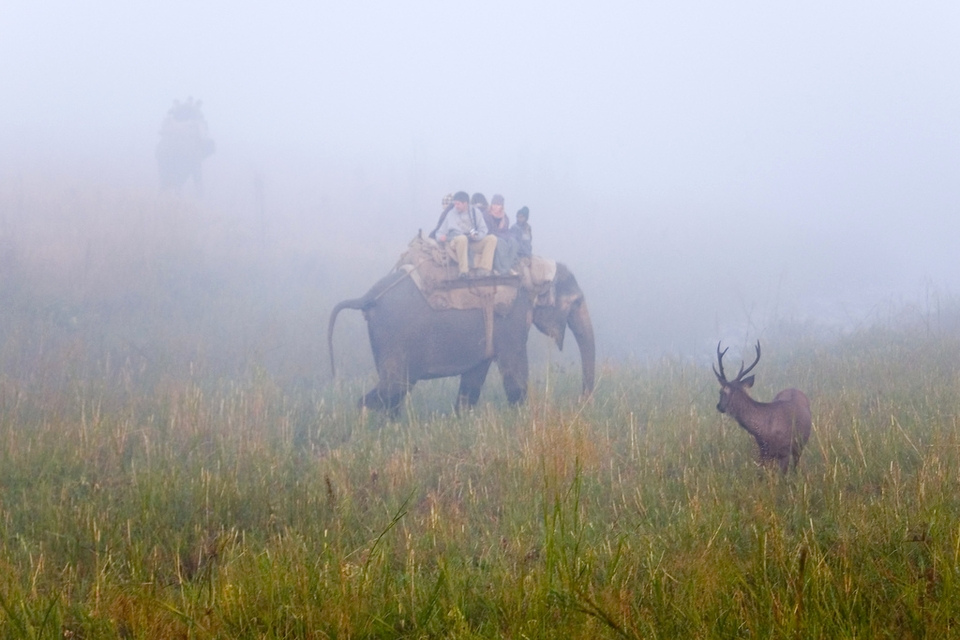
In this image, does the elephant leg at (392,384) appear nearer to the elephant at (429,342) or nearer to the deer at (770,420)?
the elephant at (429,342)

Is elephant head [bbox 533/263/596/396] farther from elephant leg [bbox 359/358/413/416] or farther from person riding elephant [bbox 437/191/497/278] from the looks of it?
elephant leg [bbox 359/358/413/416]

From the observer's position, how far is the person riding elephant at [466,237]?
7.91 m

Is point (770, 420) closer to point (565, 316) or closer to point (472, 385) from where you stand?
point (472, 385)

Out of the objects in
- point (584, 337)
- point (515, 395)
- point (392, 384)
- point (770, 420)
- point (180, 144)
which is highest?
point (180, 144)

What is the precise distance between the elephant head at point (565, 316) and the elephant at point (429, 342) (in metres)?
0.36

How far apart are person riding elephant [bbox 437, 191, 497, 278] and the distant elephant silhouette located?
18114 millimetres

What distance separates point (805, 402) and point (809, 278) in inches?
1074

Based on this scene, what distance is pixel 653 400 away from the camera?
7.95 meters

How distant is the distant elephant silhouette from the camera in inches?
948

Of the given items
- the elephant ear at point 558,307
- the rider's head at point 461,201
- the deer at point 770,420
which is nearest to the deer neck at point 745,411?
the deer at point 770,420

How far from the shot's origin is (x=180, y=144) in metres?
24.2

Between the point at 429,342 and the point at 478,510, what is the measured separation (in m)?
3.70

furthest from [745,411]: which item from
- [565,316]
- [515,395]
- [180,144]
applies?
[180,144]

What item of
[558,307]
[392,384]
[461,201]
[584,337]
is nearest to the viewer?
[392,384]
